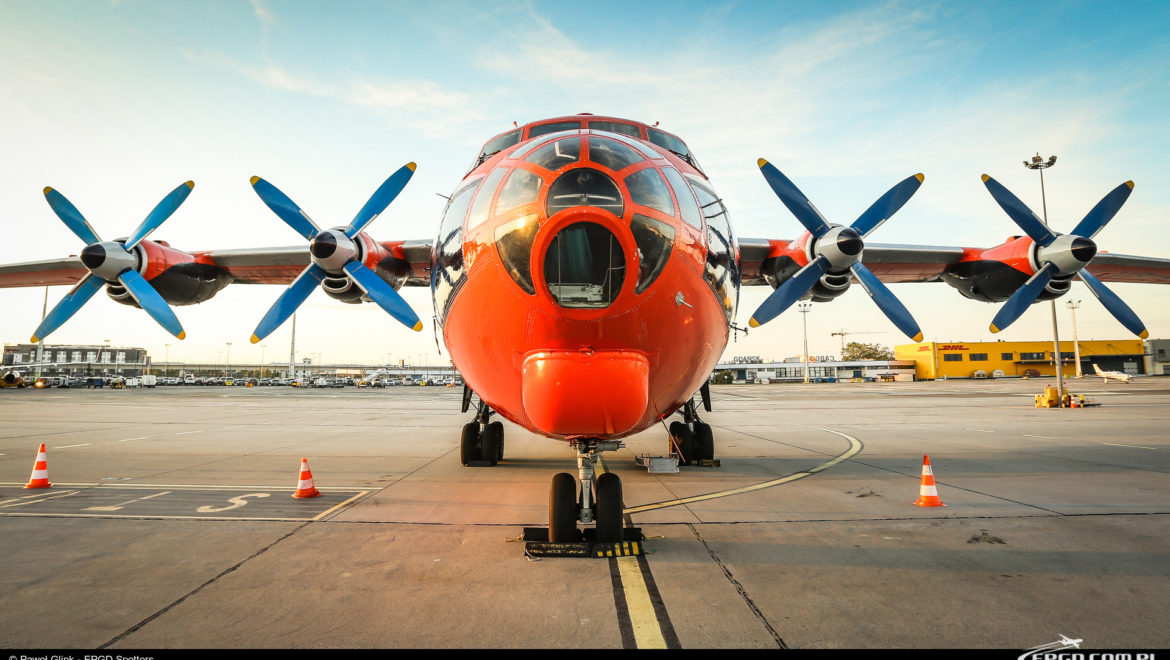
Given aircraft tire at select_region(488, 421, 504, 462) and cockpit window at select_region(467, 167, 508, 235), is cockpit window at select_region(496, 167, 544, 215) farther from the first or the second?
aircraft tire at select_region(488, 421, 504, 462)

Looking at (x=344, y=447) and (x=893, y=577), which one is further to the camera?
(x=344, y=447)

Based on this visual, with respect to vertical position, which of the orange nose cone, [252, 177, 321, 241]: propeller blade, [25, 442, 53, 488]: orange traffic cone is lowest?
[25, 442, 53, 488]: orange traffic cone

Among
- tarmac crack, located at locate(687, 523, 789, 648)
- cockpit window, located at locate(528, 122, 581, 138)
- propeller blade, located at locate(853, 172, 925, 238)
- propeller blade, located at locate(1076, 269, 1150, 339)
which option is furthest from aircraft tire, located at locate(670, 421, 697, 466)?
propeller blade, located at locate(1076, 269, 1150, 339)

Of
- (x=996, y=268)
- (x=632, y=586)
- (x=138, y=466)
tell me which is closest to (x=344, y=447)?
(x=138, y=466)

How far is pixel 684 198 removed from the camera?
4.23 meters

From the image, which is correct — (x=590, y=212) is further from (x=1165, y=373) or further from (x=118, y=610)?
(x=1165, y=373)

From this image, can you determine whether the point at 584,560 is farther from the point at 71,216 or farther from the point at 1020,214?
the point at 71,216

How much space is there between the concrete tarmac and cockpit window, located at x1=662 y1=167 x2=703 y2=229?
2.64 meters

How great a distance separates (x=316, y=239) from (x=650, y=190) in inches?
241

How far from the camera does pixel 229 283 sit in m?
11.8

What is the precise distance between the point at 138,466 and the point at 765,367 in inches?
4459

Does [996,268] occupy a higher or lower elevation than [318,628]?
higher

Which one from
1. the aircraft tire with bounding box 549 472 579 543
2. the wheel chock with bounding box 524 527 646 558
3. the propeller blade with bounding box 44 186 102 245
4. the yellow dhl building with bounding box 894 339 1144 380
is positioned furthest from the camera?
the yellow dhl building with bounding box 894 339 1144 380

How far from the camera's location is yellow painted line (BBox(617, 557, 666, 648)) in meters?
2.94
